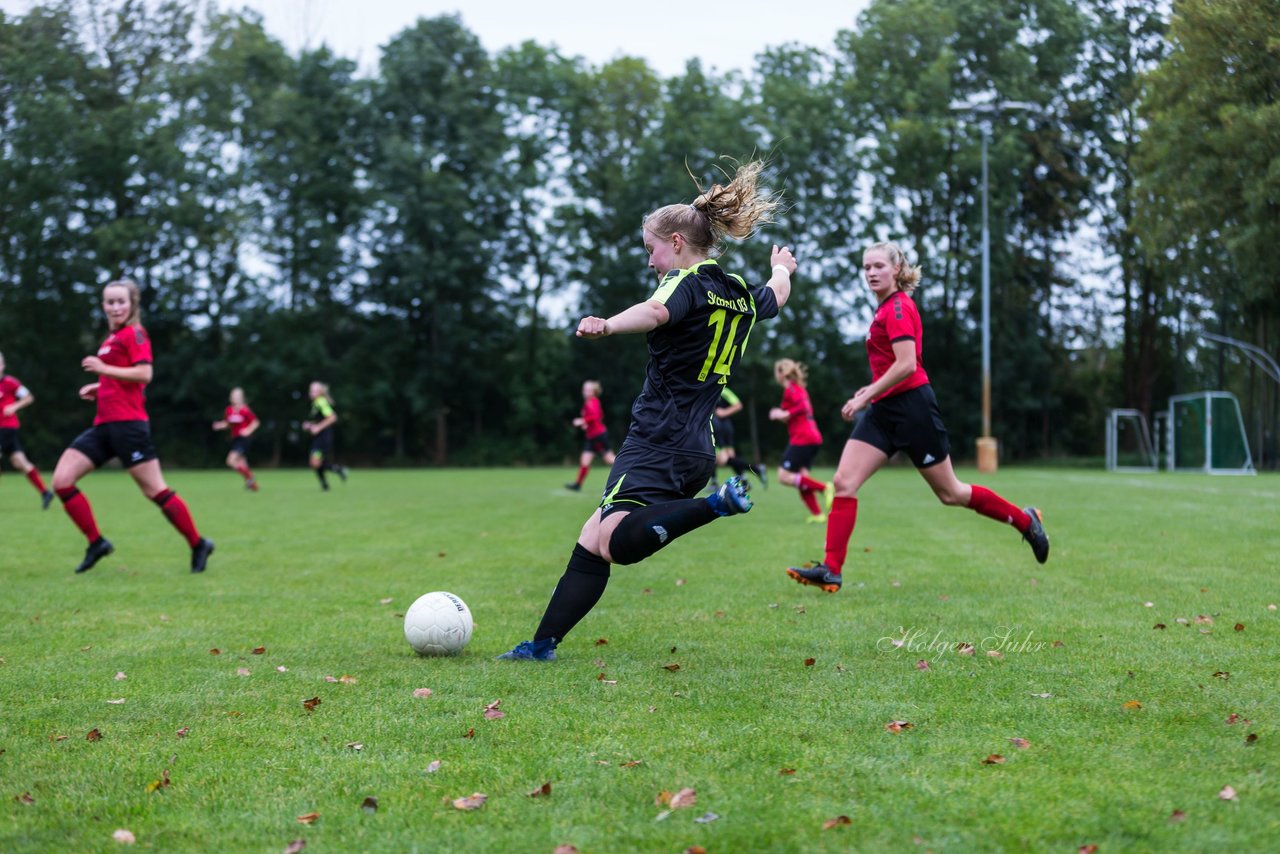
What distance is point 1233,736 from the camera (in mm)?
3637

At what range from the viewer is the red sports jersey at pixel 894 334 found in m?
6.80

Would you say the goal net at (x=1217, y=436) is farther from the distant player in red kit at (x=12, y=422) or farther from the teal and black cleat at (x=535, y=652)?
the teal and black cleat at (x=535, y=652)

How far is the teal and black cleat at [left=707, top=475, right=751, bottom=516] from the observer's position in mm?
4613

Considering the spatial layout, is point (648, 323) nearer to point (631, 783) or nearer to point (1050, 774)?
point (631, 783)

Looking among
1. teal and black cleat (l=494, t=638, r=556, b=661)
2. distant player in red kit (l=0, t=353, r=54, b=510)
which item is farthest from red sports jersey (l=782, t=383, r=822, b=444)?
distant player in red kit (l=0, t=353, r=54, b=510)

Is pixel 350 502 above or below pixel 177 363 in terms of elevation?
below

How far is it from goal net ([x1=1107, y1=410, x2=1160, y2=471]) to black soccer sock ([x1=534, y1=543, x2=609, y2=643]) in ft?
111

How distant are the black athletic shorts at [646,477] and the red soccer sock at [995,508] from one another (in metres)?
2.94

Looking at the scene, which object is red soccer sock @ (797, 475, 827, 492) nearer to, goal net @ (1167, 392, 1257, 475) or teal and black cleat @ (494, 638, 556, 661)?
teal and black cleat @ (494, 638, 556, 661)

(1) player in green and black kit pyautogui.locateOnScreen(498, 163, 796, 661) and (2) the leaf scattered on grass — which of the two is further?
(1) player in green and black kit pyautogui.locateOnScreen(498, 163, 796, 661)

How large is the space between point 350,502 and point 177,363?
24.6 metres

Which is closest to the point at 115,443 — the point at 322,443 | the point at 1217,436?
the point at 322,443

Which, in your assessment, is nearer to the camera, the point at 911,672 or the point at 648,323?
the point at 648,323

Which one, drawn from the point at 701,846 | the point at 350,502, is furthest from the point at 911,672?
the point at 350,502
